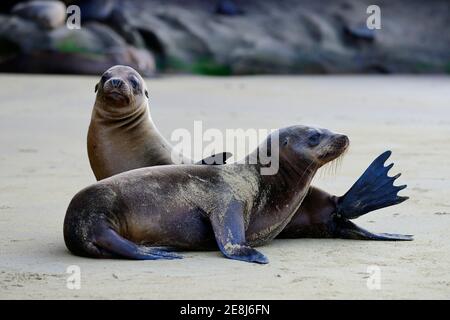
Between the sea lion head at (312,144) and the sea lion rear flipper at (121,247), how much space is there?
86cm

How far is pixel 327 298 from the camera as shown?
3.97 m

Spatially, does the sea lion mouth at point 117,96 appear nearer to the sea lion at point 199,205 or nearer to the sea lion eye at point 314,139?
the sea lion at point 199,205

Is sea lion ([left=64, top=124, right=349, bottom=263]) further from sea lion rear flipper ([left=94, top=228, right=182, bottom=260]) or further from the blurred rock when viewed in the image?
the blurred rock

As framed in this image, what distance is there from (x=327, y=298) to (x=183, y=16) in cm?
1476

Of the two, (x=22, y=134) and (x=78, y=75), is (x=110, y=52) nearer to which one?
(x=78, y=75)

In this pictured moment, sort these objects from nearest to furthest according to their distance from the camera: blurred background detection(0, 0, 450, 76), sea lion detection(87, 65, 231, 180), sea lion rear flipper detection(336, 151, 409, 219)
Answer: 1. sea lion rear flipper detection(336, 151, 409, 219)
2. sea lion detection(87, 65, 231, 180)
3. blurred background detection(0, 0, 450, 76)

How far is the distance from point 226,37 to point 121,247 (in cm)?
1335

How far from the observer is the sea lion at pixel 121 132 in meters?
6.04

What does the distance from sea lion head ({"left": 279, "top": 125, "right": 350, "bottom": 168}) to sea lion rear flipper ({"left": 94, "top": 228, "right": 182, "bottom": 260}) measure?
86cm

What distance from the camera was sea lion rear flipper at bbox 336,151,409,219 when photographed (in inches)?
212

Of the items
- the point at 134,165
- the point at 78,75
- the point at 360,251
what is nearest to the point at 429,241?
the point at 360,251

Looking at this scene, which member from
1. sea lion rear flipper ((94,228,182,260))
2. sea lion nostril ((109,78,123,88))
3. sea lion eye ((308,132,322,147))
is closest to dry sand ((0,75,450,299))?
sea lion rear flipper ((94,228,182,260))

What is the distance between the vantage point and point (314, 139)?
5.17 meters

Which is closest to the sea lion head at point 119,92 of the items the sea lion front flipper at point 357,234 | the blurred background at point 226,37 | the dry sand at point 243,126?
the dry sand at point 243,126
